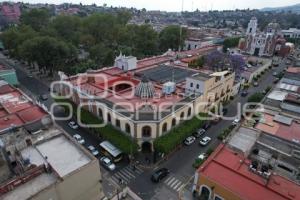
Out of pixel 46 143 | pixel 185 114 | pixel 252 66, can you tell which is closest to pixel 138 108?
pixel 185 114

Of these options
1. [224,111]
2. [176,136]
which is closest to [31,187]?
[176,136]

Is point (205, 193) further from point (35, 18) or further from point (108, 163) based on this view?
point (35, 18)

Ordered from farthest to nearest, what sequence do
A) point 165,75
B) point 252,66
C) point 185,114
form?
1. point 252,66
2. point 165,75
3. point 185,114

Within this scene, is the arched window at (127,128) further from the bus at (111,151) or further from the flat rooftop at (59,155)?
the flat rooftop at (59,155)

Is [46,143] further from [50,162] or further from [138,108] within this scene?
[138,108]

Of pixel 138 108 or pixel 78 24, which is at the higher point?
pixel 78 24
